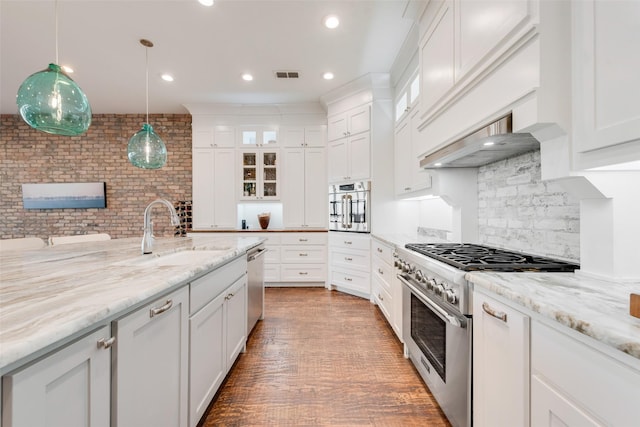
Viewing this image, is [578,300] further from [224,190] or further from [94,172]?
[94,172]

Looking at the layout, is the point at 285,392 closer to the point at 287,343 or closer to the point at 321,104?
the point at 287,343

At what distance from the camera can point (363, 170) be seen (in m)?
3.91

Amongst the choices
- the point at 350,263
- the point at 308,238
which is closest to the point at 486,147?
the point at 350,263

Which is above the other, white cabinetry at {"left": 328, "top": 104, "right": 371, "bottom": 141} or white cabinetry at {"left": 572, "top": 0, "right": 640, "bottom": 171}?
white cabinetry at {"left": 328, "top": 104, "right": 371, "bottom": 141}

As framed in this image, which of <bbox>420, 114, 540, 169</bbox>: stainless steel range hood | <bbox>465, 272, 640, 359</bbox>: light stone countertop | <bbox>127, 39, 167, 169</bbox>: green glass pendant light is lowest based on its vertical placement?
<bbox>465, 272, 640, 359</bbox>: light stone countertop

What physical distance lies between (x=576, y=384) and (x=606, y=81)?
0.89 metres

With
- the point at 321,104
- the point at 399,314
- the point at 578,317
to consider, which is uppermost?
the point at 321,104

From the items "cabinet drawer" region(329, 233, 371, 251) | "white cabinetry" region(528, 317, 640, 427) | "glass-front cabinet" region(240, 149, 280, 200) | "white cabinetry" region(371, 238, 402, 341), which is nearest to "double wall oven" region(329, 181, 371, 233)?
"cabinet drawer" region(329, 233, 371, 251)

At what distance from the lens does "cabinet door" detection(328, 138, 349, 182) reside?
4.16 metres

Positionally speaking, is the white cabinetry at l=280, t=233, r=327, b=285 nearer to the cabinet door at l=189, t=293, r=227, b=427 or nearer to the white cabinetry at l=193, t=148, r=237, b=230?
the white cabinetry at l=193, t=148, r=237, b=230

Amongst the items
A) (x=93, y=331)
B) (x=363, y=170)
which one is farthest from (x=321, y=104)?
(x=93, y=331)

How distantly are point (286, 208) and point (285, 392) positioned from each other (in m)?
3.19

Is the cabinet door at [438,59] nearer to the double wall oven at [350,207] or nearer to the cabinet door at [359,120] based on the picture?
the cabinet door at [359,120]

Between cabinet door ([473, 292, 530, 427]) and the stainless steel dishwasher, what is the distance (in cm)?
180
